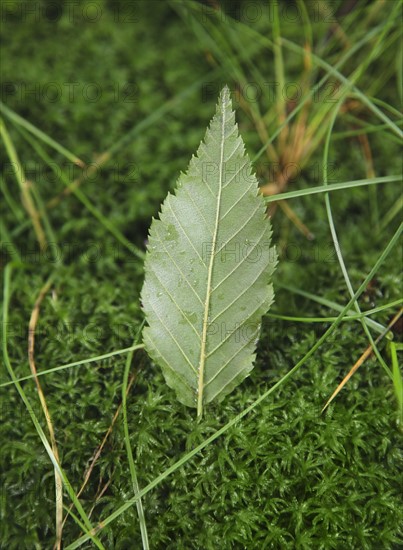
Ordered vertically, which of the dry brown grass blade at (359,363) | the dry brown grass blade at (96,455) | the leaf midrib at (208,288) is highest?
the leaf midrib at (208,288)

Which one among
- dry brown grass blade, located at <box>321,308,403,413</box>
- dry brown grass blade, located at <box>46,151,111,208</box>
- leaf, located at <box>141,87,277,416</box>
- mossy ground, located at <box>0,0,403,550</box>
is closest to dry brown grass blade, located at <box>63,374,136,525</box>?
mossy ground, located at <box>0,0,403,550</box>

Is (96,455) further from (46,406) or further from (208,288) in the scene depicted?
(208,288)

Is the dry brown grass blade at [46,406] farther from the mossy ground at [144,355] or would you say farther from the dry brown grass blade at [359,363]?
the dry brown grass blade at [359,363]

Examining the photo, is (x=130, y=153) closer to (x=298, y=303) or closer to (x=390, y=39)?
(x=298, y=303)

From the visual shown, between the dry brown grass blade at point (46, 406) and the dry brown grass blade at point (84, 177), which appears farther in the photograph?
the dry brown grass blade at point (84, 177)

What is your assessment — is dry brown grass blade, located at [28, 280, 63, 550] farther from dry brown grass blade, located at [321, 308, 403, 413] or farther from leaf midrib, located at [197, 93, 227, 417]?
dry brown grass blade, located at [321, 308, 403, 413]

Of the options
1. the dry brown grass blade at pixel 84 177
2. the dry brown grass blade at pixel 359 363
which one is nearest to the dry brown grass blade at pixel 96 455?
the dry brown grass blade at pixel 359 363
